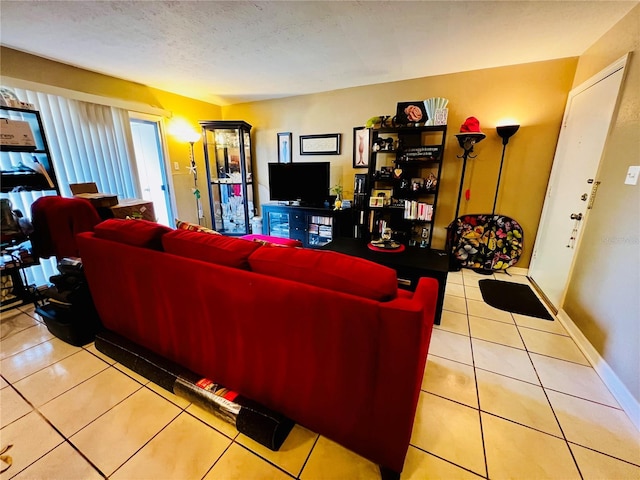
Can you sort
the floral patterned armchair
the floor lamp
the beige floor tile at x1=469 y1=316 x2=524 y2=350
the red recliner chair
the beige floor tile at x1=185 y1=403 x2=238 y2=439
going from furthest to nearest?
the floor lamp → the floral patterned armchair → the beige floor tile at x1=469 y1=316 x2=524 y2=350 → the red recliner chair → the beige floor tile at x1=185 y1=403 x2=238 y2=439

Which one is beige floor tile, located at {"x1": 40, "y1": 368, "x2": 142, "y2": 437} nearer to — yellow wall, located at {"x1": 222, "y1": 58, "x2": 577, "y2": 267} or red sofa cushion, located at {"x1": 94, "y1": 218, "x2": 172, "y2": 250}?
red sofa cushion, located at {"x1": 94, "y1": 218, "x2": 172, "y2": 250}

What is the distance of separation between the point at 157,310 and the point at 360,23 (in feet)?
7.93

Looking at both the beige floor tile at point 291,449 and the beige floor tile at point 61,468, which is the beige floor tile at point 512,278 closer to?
the beige floor tile at point 291,449

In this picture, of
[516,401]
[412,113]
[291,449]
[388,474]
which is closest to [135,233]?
[291,449]

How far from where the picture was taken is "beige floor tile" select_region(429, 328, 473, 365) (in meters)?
1.70

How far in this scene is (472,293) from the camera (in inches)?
102

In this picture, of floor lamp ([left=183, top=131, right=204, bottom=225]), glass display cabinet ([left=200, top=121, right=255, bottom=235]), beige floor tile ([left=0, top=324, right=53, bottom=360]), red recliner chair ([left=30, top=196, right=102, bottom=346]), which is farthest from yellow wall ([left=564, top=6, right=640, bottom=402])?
floor lamp ([left=183, top=131, right=204, bottom=225])

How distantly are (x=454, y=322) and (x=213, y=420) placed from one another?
1.86 metres

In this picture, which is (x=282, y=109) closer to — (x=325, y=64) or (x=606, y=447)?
(x=325, y=64)

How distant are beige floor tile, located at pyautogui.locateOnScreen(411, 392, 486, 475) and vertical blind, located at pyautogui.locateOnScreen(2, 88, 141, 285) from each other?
3724 millimetres

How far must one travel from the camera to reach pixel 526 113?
8.86ft

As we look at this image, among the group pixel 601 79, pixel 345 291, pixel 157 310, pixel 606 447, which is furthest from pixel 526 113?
pixel 157 310

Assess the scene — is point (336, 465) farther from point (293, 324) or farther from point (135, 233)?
point (135, 233)

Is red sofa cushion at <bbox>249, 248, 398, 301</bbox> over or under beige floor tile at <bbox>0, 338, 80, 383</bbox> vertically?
over
